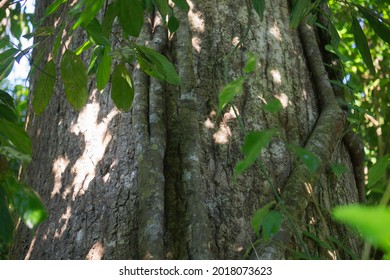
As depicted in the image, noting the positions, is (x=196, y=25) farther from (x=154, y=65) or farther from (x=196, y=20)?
(x=154, y=65)

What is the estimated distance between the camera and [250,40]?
2.11 m

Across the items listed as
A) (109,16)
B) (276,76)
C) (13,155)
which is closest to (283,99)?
(276,76)

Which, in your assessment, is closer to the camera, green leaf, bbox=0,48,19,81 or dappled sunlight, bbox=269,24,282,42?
green leaf, bbox=0,48,19,81

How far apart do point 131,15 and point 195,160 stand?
1.71 feet

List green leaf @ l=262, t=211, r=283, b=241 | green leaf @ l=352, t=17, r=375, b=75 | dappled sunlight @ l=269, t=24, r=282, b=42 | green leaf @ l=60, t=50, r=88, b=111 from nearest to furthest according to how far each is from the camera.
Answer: green leaf @ l=262, t=211, r=283, b=241 → green leaf @ l=60, t=50, r=88, b=111 → green leaf @ l=352, t=17, r=375, b=75 → dappled sunlight @ l=269, t=24, r=282, b=42

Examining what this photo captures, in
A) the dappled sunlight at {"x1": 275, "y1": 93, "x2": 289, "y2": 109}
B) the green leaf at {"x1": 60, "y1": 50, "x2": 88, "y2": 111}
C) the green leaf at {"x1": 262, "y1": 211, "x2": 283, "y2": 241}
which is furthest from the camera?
the dappled sunlight at {"x1": 275, "y1": 93, "x2": 289, "y2": 109}

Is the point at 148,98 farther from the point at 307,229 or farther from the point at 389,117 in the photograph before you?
the point at 389,117

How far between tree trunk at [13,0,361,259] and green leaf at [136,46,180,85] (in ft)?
0.84

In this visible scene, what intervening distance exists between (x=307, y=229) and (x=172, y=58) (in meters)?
0.77

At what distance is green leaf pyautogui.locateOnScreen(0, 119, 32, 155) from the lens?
48.7 inches

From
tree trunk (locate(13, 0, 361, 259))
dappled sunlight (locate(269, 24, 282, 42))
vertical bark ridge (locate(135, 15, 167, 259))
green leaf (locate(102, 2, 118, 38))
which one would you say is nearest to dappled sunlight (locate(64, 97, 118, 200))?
tree trunk (locate(13, 0, 361, 259))

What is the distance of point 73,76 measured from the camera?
1488 mm

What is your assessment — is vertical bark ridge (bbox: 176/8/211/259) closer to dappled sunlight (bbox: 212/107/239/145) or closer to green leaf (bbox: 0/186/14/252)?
dappled sunlight (bbox: 212/107/239/145)

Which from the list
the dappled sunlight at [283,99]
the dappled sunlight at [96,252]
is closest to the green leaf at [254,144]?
the dappled sunlight at [96,252]
